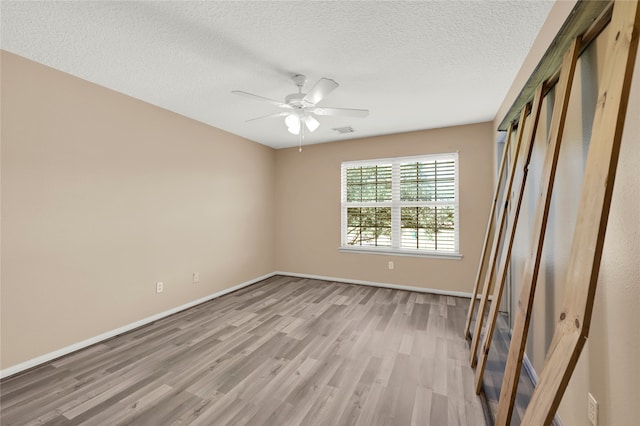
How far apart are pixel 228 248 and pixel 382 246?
257 cm

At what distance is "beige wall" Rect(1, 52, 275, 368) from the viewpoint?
7.22ft

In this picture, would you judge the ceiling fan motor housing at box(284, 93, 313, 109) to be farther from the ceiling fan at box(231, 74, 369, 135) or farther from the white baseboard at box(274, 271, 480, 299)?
the white baseboard at box(274, 271, 480, 299)

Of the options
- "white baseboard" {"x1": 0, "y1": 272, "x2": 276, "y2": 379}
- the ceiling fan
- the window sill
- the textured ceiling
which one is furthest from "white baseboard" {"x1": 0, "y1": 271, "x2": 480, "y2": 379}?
the ceiling fan

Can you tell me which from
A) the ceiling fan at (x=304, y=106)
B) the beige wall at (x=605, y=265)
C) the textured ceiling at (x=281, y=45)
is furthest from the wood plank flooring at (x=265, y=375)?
the textured ceiling at (x=281, y=45)

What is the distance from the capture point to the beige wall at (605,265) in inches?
38.5

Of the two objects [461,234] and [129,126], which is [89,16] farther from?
[461,234]

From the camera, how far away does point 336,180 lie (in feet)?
16.2

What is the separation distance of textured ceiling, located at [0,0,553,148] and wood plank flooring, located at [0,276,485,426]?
2.54m

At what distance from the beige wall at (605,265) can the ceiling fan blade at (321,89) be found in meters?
1.41

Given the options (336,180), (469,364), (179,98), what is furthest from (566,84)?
(336,180)

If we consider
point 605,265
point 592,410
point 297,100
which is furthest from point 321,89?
point 592,410

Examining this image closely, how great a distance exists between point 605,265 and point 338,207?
3881 mm

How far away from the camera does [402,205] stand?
4.48 meters

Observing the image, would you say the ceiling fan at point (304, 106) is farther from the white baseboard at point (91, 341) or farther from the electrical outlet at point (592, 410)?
the white baseboard at point (91, 341)
